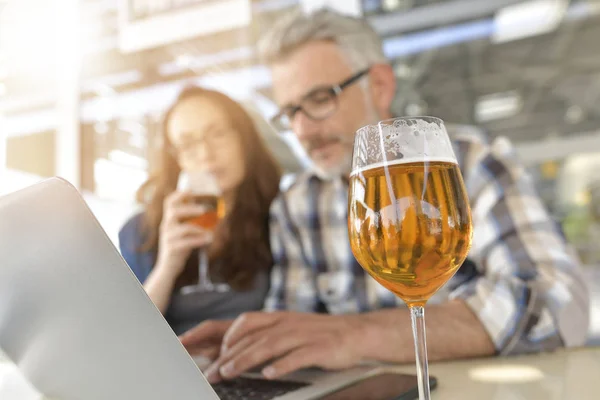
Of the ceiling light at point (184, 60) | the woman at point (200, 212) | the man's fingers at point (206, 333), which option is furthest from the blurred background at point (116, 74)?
the man's fingers at point (206, 333)

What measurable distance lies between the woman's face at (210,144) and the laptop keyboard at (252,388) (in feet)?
3.91

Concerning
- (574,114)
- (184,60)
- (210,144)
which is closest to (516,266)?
(210,144)

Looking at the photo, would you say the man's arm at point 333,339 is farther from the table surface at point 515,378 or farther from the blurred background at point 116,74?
the blurred background at point 116,74

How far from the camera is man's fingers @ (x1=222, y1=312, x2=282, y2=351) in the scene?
744 mm

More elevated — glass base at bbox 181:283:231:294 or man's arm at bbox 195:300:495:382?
man's arm at bbox 195:300:495:382

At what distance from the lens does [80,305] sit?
1.13 feet

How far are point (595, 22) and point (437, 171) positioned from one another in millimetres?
5232

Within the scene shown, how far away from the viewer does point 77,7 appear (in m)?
2.71

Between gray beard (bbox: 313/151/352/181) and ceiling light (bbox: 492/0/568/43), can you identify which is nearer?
gray beard (bbox: 313/151/352/181)

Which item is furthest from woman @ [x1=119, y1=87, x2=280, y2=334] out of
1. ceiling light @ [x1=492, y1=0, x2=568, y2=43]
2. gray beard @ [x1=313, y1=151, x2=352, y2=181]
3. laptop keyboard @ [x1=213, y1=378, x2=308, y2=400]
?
ceiling light @ [x1=492, y1=0, x2=568, y2=43]

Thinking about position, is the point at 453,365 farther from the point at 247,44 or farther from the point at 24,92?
the point at 24,92

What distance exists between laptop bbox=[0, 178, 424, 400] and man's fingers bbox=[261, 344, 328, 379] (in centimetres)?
30

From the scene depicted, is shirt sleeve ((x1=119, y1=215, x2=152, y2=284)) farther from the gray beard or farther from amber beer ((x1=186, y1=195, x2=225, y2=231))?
the gray beard

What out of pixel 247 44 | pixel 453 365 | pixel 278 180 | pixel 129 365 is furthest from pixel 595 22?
pixel 129 365
